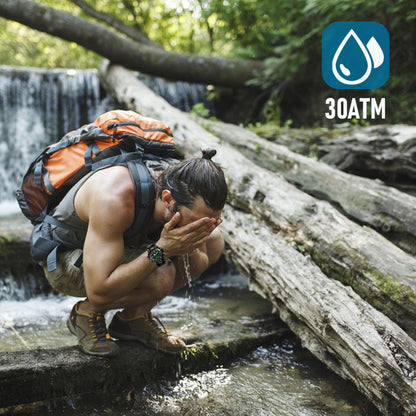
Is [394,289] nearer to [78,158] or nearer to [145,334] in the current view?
[145,334]

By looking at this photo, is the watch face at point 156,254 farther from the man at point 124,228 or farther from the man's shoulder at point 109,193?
the man's shoulder at point 109,193

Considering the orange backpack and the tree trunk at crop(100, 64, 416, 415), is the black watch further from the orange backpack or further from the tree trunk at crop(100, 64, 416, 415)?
the tree trunk at crop(100, 64, 416, 415)

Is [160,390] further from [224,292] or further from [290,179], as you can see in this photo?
[290,179]

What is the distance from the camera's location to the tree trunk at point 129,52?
7.75 m

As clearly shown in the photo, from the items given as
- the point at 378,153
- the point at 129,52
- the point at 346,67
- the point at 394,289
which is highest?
the point at 129,52

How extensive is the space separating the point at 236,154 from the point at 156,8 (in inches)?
522

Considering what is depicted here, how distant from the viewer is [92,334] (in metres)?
2.57

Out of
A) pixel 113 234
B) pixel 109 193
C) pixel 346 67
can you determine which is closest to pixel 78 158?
pixel 109 193

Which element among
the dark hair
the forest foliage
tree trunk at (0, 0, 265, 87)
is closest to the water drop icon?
the forest foliage

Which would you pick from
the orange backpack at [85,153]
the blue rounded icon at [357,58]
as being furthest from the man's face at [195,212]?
the blue rounded icon at [357,58]

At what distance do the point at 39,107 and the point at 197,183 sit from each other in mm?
8102

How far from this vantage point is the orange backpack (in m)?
2.48

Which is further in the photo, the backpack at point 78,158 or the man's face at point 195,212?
the backpack at point 78,158

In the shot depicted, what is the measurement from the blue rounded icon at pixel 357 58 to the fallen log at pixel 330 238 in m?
3.35
